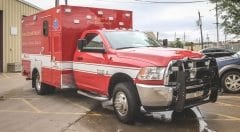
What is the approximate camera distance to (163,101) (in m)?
8.39

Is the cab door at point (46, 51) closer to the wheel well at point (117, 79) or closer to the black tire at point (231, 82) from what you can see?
the wheel well at point (117, 79)

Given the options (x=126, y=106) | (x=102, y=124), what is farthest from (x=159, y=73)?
(x=102, y=124)

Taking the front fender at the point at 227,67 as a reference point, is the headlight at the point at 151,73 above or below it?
above

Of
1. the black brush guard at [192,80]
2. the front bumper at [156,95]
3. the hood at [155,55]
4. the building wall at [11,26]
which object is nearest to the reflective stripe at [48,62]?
the hood at [155,55]

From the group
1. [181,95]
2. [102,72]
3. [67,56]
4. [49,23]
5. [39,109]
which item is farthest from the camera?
[49,23]

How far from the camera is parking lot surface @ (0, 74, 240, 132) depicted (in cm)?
884

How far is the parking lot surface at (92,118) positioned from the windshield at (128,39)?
1631mm

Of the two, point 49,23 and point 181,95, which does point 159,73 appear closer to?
point 181,95

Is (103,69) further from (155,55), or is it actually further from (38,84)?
(38,84)

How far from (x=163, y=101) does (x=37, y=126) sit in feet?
8.63

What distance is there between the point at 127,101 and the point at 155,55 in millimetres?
1085

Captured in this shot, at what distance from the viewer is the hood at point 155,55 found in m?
8.59

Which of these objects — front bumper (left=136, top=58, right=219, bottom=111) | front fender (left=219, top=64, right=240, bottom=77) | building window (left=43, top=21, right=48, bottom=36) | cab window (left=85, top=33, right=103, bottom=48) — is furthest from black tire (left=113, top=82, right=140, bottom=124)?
front fender (left=219, top=64, right=240, bottom=77)

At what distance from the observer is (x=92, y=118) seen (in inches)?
393
